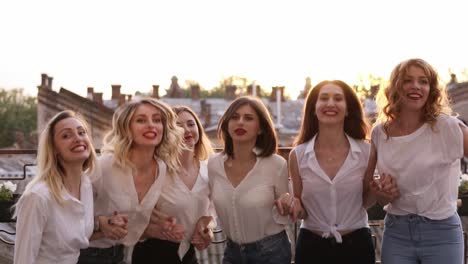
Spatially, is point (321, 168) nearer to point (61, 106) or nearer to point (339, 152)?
point (339, 152)

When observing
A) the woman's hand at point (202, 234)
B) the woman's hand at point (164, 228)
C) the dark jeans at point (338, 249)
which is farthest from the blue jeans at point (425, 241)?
the woman's hand at point (164, 228)

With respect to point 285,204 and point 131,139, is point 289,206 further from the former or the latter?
point 131,139

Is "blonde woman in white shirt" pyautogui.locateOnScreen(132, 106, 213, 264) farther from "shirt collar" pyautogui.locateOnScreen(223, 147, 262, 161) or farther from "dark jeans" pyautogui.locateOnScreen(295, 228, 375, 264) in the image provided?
"dark jeans" pyautogui.locateOnScreen(295, 228, 375, 264)

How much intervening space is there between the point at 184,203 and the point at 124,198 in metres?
0.32

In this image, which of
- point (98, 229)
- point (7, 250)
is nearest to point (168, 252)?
point (98, 229)

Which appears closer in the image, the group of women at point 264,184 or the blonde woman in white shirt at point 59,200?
the blonde woman in white shirt at point 59,200

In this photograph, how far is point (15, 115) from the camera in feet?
144

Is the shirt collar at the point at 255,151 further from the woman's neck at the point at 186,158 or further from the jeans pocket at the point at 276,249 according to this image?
the jeans pocket at the point at 276,249

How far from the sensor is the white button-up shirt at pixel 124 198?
3.58 meters

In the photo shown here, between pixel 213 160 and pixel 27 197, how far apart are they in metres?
1.03

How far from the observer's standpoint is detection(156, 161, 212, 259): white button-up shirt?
363cm

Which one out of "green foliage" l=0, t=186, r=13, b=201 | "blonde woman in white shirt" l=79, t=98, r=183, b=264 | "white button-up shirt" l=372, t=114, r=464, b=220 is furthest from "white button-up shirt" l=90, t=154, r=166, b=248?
"green foliage" l=0, t=186, r=13, b=201

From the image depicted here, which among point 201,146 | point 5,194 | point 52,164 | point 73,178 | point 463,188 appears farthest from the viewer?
point 5,194

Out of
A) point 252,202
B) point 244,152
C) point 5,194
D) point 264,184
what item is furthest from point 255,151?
point 5,194
